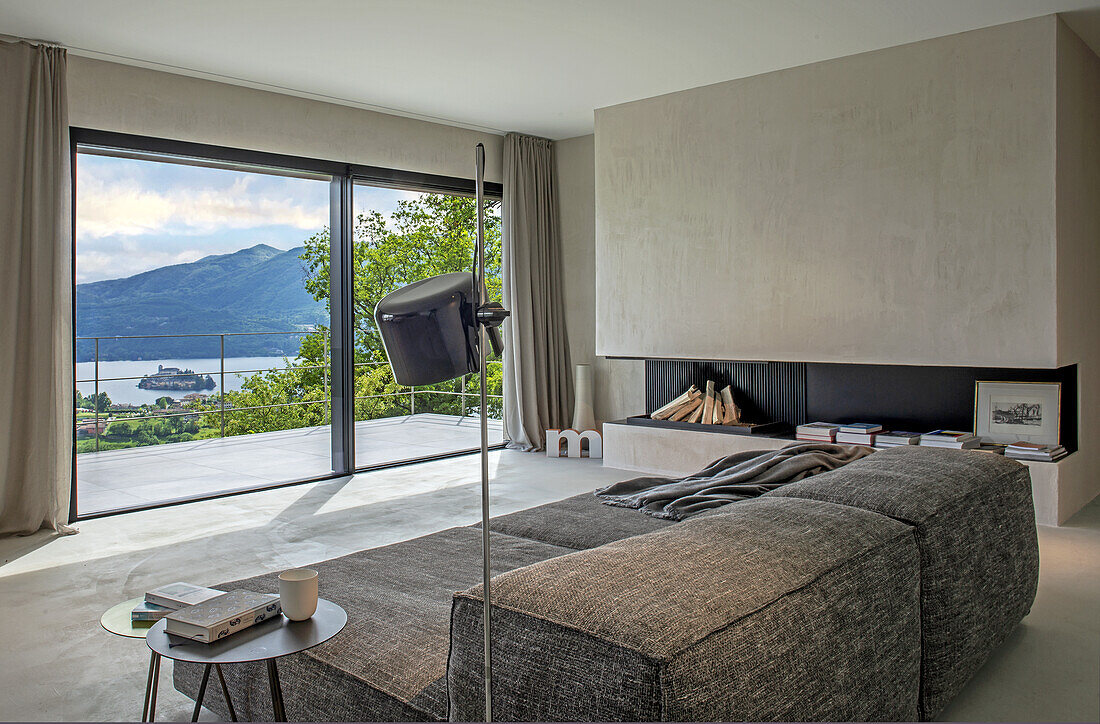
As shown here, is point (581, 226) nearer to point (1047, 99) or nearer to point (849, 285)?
point (849, 285)

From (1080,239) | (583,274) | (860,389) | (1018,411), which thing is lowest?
(1018,411)

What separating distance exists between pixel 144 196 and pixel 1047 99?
6.58 meters

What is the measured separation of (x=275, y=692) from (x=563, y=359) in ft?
17.3

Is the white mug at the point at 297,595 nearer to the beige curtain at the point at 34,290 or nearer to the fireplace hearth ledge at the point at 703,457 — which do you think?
the beige curtain at the point at 34,290

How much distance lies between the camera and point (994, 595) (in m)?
2.29

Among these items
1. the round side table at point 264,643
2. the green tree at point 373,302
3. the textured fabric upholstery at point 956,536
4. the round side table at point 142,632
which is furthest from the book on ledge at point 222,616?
the green tree at point 373,302

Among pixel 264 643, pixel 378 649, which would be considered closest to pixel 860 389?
pixel 378 649

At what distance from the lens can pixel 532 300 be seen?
675cm

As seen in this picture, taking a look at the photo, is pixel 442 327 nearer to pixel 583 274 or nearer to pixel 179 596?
pixel 179 596

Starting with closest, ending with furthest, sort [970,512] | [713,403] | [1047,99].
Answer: [970,512] → [1047,99] → [713,403]

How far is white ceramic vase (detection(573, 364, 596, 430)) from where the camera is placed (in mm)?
6617

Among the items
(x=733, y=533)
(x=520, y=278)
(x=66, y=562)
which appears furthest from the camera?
(x=520, y=278)

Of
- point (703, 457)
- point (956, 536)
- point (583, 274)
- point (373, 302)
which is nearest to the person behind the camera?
point (956, 536)

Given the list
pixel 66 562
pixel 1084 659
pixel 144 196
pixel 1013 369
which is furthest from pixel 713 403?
pixel 144 196
